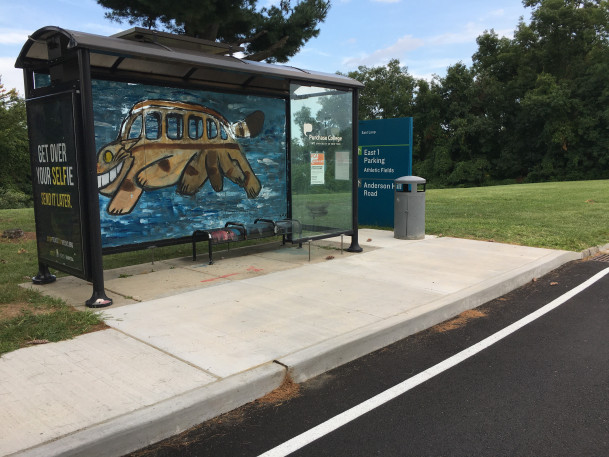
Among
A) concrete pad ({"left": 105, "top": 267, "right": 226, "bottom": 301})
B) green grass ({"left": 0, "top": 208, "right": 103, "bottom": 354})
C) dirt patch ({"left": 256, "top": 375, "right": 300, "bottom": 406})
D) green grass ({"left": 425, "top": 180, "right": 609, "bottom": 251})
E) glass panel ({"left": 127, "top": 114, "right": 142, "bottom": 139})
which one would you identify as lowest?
dirt patch ({"left": 256, "top": 375, "right": 300, "bottom": 406})

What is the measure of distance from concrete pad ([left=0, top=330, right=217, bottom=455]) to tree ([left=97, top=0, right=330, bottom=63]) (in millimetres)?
9941

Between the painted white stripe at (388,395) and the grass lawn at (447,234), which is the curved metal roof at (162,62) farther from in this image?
the painted white stripe at (388,395)

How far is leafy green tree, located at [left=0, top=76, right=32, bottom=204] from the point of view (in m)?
30.4

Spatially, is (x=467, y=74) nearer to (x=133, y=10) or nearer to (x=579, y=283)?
(x=133, y=10)

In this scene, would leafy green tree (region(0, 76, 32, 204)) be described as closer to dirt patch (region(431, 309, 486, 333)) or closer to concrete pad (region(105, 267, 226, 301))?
concrete pad (region(105, 267, 226, 301))

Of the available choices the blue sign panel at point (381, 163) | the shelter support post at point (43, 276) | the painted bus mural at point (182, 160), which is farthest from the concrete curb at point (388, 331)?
the blue sign panel at point (381, 163)

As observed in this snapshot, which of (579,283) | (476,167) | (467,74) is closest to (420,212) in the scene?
(579,283)

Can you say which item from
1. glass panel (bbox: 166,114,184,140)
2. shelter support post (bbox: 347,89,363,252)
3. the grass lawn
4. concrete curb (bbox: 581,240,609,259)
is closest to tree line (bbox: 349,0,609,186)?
the grass lawn

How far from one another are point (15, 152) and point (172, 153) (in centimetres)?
3518

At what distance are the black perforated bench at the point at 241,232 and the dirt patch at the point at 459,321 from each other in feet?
10.8

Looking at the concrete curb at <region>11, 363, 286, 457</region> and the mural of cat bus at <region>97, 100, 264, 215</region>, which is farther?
the mural of cat bus at <region>97, 100, 264, 215</region>

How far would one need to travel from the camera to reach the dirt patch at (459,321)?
543 cm

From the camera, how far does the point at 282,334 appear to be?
4.84 metres

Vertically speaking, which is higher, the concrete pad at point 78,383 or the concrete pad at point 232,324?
the concrete pad at point 232,324
